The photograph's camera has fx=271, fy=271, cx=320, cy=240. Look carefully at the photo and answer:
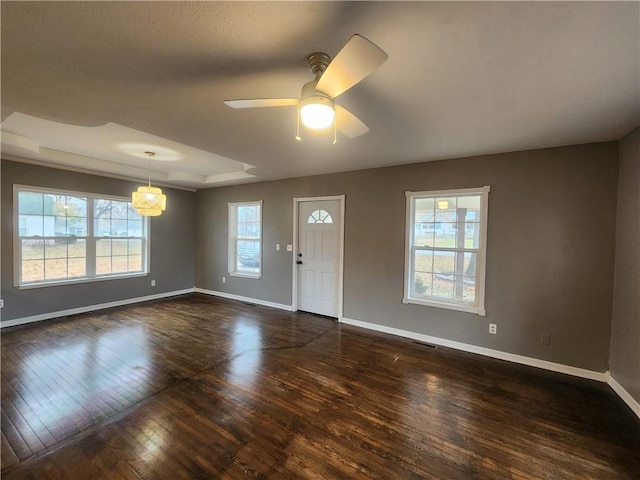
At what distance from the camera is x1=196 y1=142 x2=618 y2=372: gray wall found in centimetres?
277

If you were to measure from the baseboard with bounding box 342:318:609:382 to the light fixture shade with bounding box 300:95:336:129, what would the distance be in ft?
10.6

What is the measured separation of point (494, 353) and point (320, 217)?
3.09 meters

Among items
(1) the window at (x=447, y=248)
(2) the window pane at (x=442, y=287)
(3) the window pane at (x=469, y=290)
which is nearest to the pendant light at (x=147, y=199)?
(1) the window at (x=447, y=248)

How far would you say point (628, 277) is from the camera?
245 cm

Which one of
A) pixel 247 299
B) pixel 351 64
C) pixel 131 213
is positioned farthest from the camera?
pixel 247 299

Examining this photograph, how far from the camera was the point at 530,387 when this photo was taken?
261 centimetres

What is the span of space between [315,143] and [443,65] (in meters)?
1.63

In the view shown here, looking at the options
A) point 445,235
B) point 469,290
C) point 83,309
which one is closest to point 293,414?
point 469,290

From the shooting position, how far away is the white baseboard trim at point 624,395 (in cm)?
225

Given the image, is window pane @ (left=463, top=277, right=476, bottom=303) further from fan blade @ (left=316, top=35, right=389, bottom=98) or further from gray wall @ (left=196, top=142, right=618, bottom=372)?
fan blade @ (left=316, top=35, right=389, bottom=98)

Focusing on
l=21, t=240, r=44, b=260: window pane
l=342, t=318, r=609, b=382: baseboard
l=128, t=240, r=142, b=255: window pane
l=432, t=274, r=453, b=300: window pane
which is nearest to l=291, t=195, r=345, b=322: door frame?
l=342, t=318, r=609, b=382: baseboard

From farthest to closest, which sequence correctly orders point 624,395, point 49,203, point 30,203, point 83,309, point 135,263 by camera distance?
point 135,263 < point 83,309 < point 49,203 < point 30,203 < point 624,395

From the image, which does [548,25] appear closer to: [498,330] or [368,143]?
[368,143]

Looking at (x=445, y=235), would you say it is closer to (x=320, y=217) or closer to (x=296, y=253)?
(x=320, y=217)
